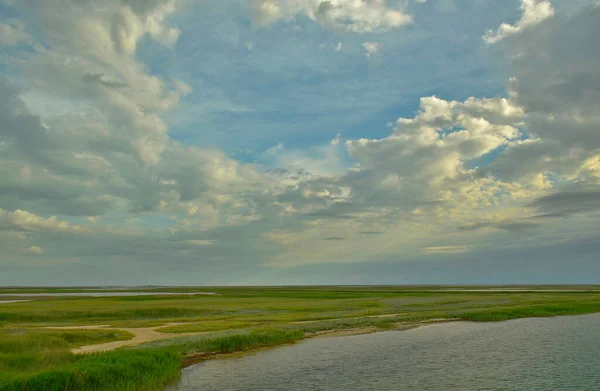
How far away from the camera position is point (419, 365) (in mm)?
32875

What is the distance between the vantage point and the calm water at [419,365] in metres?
27.0

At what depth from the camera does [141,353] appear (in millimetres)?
31359

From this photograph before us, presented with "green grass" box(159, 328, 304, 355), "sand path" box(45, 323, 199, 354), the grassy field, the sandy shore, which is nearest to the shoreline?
the sandy shore

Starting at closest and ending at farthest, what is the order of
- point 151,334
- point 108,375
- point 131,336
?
point 108,375, point 131,336, point 151,334

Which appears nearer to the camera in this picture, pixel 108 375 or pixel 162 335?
pixel 108 375

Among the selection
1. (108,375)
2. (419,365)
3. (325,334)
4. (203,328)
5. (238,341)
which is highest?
(108,375)

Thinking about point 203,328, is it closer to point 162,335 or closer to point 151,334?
point 162,335

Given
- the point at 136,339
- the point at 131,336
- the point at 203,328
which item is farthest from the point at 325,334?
the point at 131,336

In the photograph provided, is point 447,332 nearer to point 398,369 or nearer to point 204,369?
point 398,369

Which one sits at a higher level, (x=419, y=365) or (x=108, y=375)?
(x=108, y=375)

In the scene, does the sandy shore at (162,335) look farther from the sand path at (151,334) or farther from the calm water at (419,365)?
the calm water at (419,365)

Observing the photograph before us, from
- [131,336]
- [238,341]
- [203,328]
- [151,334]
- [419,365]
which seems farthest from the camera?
[203,328]

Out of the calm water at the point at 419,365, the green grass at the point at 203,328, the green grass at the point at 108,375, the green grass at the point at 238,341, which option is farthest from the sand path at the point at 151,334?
the green grass at the point at 108,375

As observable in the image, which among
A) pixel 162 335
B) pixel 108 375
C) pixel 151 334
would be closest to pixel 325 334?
pixel 162 335
